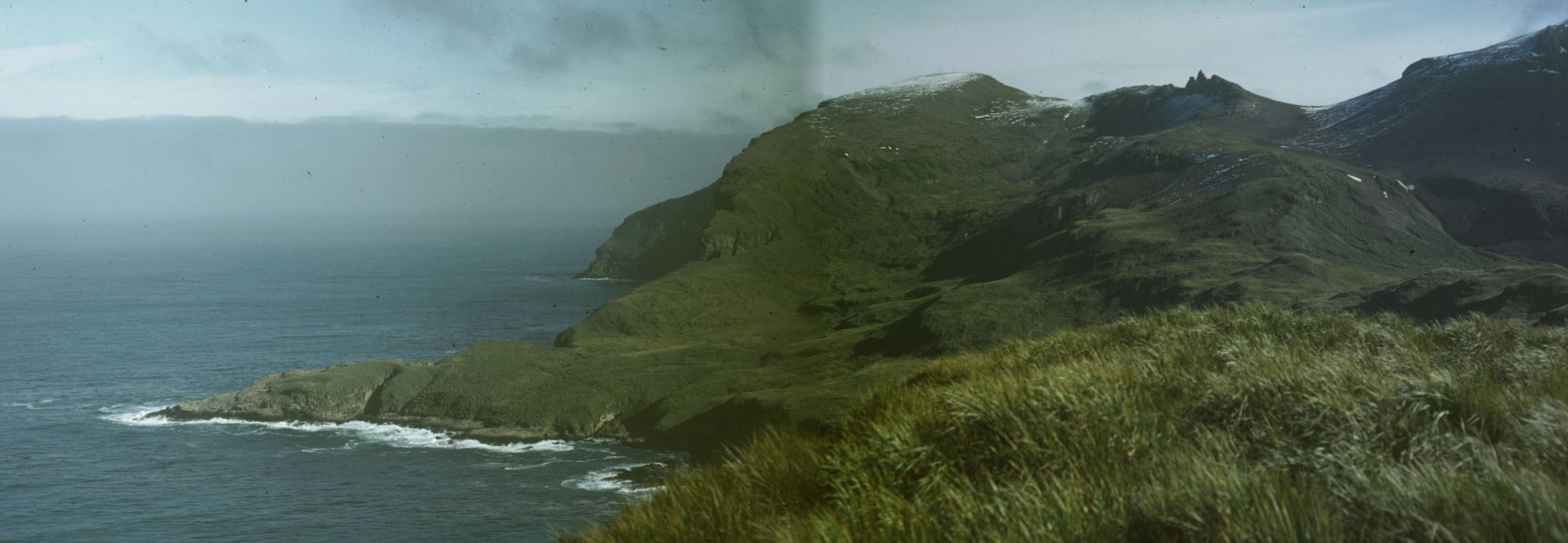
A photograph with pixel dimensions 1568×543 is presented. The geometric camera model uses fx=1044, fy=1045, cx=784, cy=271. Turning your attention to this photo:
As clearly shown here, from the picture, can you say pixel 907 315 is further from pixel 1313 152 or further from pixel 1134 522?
pixel 1134 522

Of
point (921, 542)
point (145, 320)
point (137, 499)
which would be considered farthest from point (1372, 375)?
point (145, 320)

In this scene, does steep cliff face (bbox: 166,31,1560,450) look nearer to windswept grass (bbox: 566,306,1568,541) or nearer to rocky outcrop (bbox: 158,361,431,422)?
rocky outcrop (bbox: 158,361,431,422)

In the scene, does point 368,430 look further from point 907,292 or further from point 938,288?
point 938,288

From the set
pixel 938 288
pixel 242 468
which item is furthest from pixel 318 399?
pixel 938 288

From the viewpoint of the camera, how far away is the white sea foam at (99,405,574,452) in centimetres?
9825

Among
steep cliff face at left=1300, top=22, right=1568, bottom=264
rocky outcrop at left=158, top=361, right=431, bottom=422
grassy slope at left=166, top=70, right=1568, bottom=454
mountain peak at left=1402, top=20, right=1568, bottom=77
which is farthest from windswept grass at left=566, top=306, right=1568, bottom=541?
mountain peak at left=1402, top=20, right=1568, bottom=77

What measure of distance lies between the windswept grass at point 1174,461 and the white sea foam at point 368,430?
297ft

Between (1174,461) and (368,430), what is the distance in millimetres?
110430

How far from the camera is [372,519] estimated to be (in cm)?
7719

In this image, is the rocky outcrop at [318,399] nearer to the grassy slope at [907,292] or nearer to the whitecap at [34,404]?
the grassy slope at [907,292]

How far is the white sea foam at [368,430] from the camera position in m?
98.2

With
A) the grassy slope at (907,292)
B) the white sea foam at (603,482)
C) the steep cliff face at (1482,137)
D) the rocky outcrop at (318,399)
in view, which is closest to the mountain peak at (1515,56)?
the steep cliff face at (1482,137)

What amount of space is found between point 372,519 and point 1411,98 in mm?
163030

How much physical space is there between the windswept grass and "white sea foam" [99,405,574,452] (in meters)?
90.7
